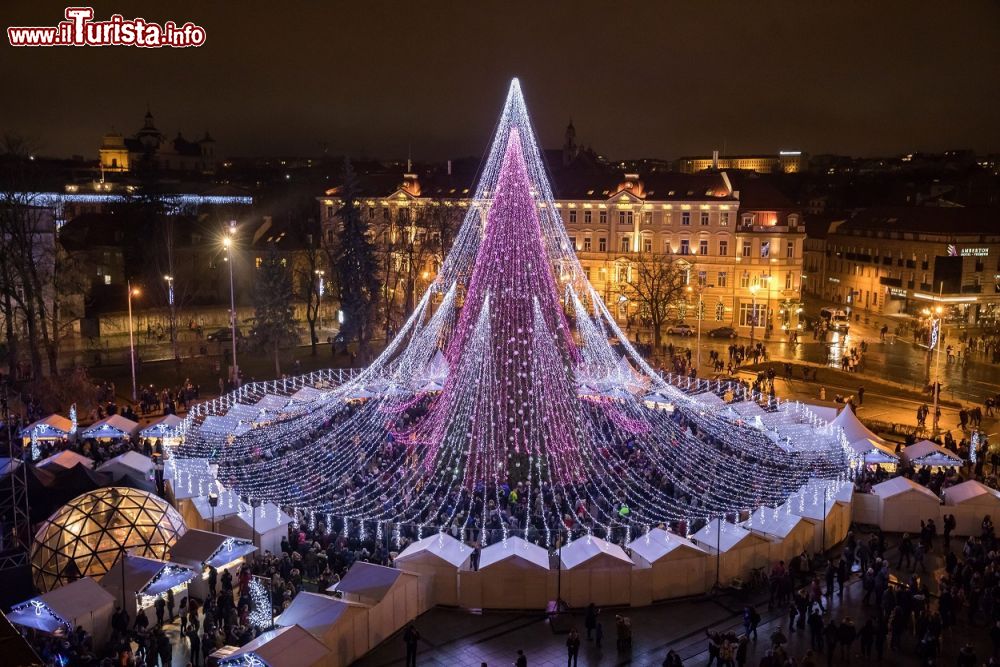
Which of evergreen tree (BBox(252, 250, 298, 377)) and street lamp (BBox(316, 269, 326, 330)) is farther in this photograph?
street lamp (BBox(316, 269, 326, 330))

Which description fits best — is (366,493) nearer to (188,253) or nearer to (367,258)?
(367,258)

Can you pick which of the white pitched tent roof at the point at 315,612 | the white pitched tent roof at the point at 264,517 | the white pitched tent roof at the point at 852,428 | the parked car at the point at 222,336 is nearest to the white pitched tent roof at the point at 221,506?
the white pitched tent roof at the point at 264,517

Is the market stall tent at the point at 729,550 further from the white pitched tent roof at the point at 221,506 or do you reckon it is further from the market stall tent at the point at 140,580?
the market stall tent at the point at 140,580

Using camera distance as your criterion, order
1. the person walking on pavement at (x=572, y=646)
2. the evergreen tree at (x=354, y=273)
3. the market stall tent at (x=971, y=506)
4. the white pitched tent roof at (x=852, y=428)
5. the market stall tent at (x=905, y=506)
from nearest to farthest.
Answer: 1. the person walking on pavement at (x=572, y=646)
2. the market stall tent at (x=971, y=506)
3. the market stall tent at (x=905, y=506)
4. the white pitched tent roof at (x=852, y=428)
5. the evergreen tree at (x=354, y=273)

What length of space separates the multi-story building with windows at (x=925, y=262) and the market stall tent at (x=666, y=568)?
4539 cm

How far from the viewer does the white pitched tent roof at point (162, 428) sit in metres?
26.4

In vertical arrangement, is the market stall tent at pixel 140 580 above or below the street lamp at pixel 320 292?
below

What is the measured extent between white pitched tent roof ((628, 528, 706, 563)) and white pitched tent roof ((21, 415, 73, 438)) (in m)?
18.8

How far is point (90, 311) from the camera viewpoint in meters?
49.3

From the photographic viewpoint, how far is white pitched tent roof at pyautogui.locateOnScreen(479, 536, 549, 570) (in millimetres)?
16906

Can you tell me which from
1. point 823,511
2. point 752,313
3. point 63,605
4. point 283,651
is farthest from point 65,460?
point 752,313

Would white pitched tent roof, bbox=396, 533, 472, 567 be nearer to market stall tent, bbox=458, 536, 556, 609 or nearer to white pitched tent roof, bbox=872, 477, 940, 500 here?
market stall tent, bbox=458, 536, 556, 609

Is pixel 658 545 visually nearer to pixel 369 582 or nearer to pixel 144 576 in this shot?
pixel 369 582

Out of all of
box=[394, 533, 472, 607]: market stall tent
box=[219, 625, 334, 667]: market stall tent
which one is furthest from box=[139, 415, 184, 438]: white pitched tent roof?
box=[219, 625, 334, 667]: market stall tent
